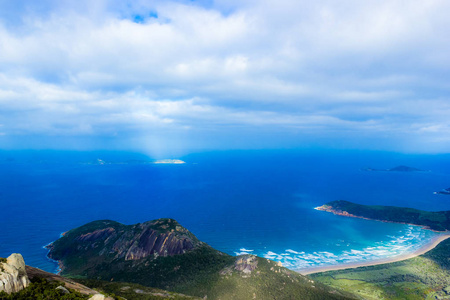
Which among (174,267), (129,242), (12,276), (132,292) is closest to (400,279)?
(174,267)

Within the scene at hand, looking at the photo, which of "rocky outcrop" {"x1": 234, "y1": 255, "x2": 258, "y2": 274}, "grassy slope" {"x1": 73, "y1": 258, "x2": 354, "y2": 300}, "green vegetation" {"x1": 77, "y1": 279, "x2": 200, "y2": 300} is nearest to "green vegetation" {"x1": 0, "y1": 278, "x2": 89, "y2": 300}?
"green vegetation" {"x1": 77, "y1": 279, "x2": 200, "y2": 300}

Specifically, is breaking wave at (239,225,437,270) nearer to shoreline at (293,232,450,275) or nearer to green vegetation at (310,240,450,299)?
shoreline at (293,232,450,275)

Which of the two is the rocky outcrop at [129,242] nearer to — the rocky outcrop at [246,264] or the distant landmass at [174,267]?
the distant landmass at [174,267]

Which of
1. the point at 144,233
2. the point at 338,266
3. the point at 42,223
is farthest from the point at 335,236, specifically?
the point at 42,223

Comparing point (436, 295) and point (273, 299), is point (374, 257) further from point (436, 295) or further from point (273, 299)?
point (273, 299)

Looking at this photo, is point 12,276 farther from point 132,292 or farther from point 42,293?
point 132,292

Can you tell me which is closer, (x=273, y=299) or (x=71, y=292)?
(x=71, y=292)

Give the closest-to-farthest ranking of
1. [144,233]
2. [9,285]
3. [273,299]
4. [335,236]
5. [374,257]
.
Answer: [9,285] < [273,299] < [144,233] < [374,257] < [335,236]
